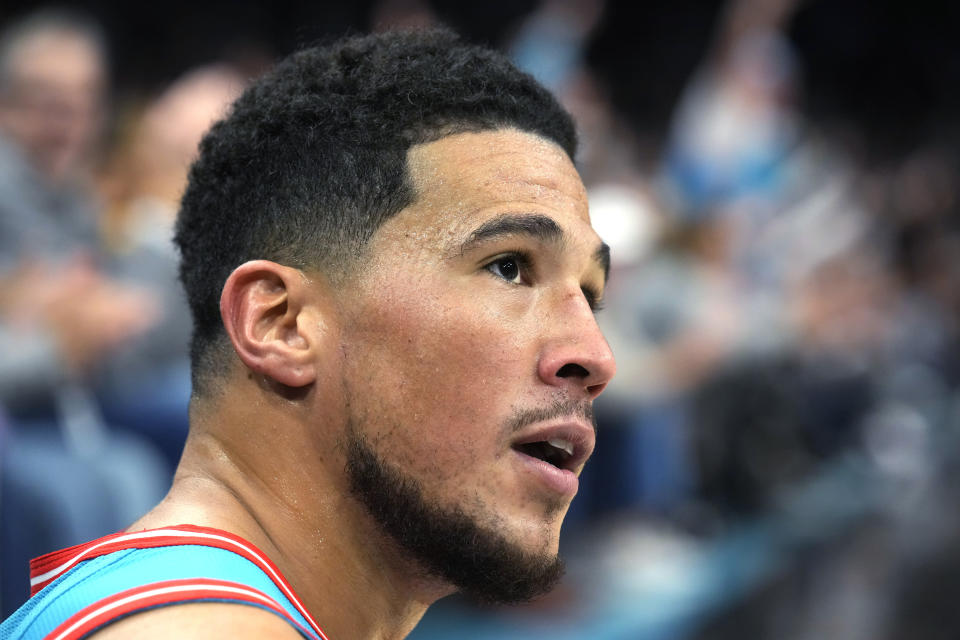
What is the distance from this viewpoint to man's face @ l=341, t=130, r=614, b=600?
1.65m

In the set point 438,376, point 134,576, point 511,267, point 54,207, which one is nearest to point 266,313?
point 438,376

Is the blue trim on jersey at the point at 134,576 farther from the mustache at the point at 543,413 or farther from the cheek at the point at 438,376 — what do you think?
the mustache at the point at 543,413

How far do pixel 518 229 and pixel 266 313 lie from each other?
43 centimetres

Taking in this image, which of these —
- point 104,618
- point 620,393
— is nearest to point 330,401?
point 104,618

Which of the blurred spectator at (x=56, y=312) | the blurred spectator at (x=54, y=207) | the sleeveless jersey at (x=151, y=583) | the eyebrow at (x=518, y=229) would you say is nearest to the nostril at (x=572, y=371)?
the eyebrow at (x=518, y=229)

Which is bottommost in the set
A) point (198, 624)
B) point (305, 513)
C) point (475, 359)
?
point (198, 624)

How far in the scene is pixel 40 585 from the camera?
5.53 ft

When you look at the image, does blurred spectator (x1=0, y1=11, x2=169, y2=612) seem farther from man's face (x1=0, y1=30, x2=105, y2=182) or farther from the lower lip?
the lower lip

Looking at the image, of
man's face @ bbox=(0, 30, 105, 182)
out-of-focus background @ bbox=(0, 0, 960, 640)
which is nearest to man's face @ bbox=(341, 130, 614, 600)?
out-of-focus background @ bbox=(0, 0, 960, 640)

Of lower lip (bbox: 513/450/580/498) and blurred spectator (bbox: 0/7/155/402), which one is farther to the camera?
blurred spectator (bbox: 0/7/155/402)

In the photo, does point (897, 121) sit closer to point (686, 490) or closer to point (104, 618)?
point (686, 490)

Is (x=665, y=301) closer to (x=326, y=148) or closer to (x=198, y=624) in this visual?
(x=326, y=148)

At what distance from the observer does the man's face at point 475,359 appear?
1649 mm

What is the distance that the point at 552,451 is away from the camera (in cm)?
176
